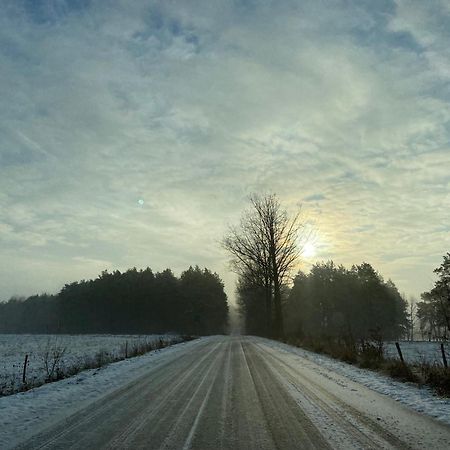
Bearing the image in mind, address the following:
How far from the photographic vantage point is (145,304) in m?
98.9

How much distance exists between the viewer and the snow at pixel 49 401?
7219 millimetres

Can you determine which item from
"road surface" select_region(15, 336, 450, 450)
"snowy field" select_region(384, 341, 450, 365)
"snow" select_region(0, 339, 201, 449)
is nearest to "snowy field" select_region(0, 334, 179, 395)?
"snow" select_region(0, 339, 201, 449)

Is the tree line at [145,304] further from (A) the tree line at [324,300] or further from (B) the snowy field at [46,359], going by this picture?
(B) the snowy field at [46,359]

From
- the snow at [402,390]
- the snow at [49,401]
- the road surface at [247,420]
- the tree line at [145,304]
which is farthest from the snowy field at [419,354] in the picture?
the tree line at [145,304]

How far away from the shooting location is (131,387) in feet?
37.2

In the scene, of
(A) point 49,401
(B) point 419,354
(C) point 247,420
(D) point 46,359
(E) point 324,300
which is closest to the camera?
(C) point 247,420

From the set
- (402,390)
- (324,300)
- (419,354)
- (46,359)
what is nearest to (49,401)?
(46,359)

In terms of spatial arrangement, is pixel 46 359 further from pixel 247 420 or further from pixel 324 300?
pixel 324 300

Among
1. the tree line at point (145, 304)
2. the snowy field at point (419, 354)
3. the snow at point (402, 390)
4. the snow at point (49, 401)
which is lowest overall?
the snow at point (49, 401)

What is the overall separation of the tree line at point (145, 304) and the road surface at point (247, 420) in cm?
8592

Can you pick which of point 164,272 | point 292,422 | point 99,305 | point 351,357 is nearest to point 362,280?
point 164,272

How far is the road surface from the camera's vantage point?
19.1 ft

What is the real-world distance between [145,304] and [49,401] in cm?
9158

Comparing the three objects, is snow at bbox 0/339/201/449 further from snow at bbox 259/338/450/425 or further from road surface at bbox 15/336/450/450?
snow at bbox 259/338/450/425
